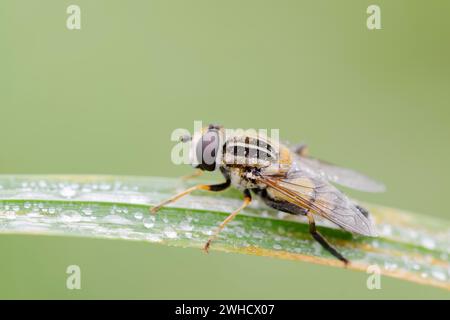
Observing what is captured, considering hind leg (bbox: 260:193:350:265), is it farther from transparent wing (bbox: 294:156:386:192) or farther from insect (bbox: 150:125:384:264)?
transparent wing (bbox: 294:156:386:192)

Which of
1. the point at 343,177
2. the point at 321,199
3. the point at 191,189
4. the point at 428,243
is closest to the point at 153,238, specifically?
the point at 191,189

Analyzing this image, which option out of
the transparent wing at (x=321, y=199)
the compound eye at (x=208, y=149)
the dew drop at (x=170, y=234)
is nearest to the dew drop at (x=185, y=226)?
the dew drop at (x=170, y=234)

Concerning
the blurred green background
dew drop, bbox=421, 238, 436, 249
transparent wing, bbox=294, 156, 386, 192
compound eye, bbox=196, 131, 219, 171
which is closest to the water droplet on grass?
A: compound eye, bbox=196, 131, 219, 171
